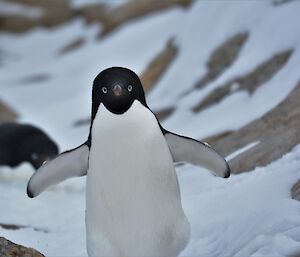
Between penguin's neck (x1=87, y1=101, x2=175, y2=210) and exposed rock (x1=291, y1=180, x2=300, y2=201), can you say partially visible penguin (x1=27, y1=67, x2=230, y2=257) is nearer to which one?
penguin's neck (x1=87, y1=101, x2=175, y2=210)

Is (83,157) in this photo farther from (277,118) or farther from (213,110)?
(213,110)

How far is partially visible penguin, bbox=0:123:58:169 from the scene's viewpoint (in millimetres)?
9625

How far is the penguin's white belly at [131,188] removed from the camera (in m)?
4.54

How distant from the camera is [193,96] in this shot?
10336 mm

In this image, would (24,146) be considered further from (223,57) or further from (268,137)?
(268,137)

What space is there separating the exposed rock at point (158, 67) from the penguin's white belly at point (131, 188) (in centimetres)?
805

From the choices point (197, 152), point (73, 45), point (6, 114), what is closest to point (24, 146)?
point (6, 114)

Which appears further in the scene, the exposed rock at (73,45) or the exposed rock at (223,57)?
the exposed rock at (73,45)

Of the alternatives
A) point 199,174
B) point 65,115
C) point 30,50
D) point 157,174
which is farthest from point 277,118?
point 30,50

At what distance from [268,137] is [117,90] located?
2724mm

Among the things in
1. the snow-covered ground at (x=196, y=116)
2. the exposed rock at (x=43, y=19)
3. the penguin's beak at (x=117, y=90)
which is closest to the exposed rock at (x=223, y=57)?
the snow-covered ground at (x=196, y=116)

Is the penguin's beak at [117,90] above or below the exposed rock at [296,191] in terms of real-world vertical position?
above

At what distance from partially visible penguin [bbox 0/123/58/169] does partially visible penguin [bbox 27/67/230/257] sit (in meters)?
4.88

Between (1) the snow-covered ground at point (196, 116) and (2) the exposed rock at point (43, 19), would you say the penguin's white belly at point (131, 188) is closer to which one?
(1) the snow-covered ground at point (196, 116)
